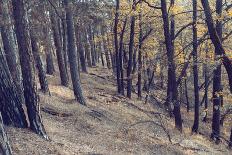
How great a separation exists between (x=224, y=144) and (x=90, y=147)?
1170 centimetres

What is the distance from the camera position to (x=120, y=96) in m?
29.0

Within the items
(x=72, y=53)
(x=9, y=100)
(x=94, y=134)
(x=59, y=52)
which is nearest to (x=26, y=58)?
(x=9, y=100)

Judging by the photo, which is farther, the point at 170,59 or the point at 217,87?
the point at 217,87

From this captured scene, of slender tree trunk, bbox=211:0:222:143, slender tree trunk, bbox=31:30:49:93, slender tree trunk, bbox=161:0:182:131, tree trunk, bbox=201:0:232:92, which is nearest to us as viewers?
tree trunk, bbox=201:0:232:92

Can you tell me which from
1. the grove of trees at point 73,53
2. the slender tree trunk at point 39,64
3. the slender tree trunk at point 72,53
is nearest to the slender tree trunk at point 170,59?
the grove of trees at point 73,53

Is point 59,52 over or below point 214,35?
below

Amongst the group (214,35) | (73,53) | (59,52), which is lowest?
(59,52)

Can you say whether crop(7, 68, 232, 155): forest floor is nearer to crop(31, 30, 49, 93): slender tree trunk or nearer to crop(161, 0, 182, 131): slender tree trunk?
crop(31, 30, 49, 93): slender tree trunk

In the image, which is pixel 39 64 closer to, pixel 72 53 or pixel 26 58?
pixel 72 53

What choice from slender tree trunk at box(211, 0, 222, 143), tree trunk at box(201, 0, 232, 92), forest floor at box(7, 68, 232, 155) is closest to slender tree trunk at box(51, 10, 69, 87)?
forest floor at box(7, 68, 232, 155)

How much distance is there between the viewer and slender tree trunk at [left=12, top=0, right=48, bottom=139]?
11.0 meters

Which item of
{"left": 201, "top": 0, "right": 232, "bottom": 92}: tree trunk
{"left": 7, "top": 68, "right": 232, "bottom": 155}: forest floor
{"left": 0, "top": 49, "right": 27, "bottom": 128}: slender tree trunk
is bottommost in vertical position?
{"left": 7, "top": 68, "right": 232, "bottom": 155}: forest floor

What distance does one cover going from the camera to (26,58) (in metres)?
11.3

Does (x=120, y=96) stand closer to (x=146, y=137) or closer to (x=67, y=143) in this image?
(x=146, y=137)
